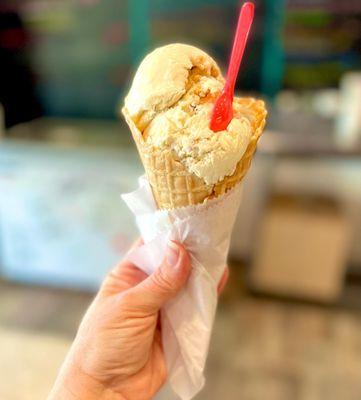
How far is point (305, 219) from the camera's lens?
2.72 meters

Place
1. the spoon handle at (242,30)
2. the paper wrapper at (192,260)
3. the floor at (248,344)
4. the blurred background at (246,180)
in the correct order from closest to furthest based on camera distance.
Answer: the spoon handle at (242,30) < the paper wrapper at (192,260) < the floor at (248,344) < the blurred background at (246,180)

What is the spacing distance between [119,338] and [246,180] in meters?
2.31

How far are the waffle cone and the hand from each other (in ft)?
0.36

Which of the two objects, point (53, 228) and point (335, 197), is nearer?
point (53, 228)

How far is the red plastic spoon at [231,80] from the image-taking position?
77 cm

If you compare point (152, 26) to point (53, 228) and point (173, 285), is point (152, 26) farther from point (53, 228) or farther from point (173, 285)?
point (173, 285)

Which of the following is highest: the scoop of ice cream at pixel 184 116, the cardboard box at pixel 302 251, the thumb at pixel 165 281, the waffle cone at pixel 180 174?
the scoop of ice cream at pixel 184 116

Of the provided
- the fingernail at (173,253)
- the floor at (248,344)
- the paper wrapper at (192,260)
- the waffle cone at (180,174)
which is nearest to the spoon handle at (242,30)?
the waffle cone at (180,174)

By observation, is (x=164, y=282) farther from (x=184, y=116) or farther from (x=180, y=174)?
(x=184, y=116)

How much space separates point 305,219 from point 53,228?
1639 millimetres

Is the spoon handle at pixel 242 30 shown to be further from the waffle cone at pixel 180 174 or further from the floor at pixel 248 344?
the floor at pixel 248 344

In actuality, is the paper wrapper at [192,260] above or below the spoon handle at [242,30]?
below

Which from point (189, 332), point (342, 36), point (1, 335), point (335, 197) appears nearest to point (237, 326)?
Answer: point (335, 197)

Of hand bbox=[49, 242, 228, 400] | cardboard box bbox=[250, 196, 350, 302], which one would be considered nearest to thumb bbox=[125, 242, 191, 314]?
hand bbox=[49, 242, 228, 400]
